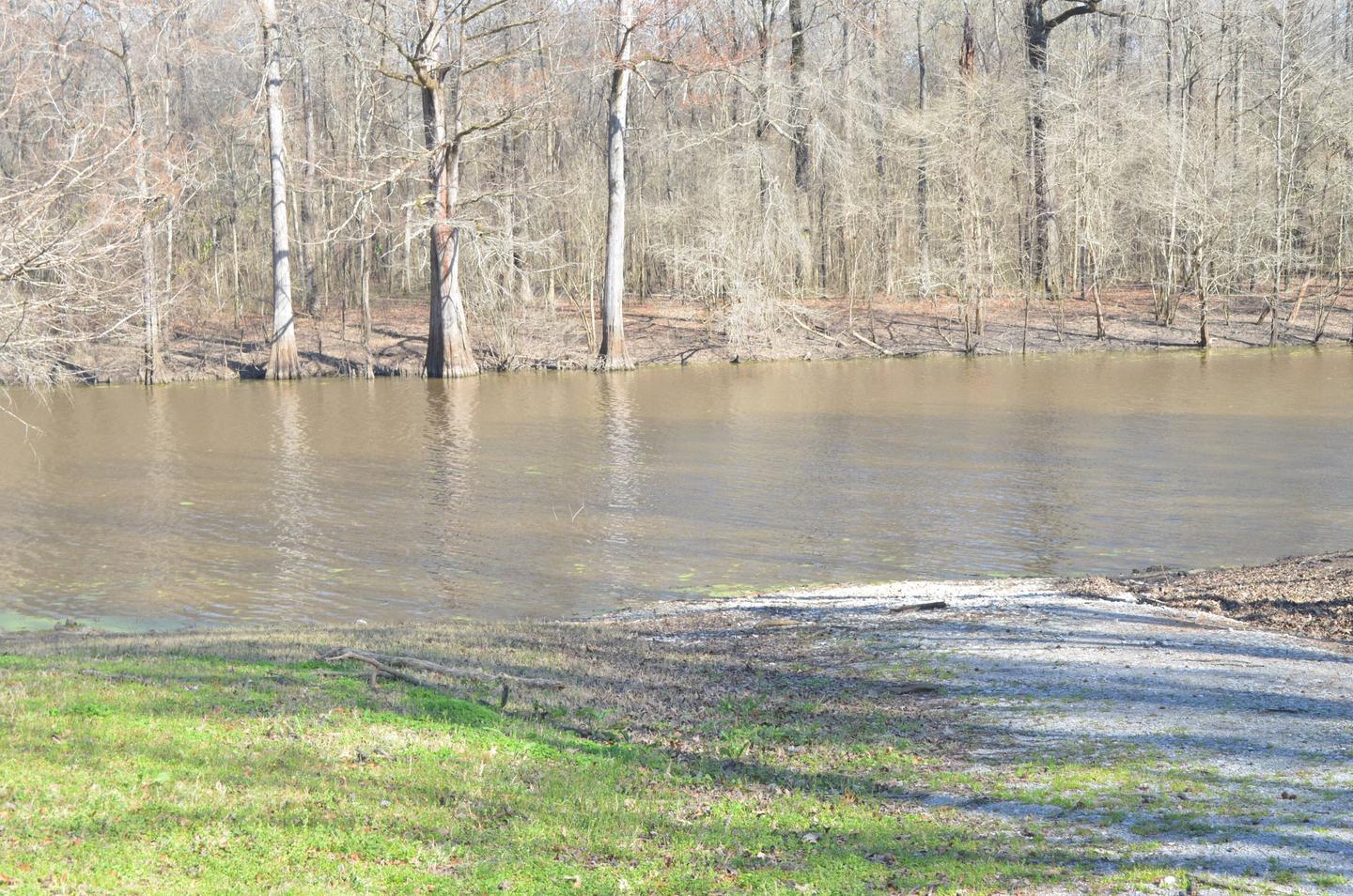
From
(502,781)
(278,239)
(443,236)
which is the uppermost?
(278,239)

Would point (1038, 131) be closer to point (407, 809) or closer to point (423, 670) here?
point (423, 670)

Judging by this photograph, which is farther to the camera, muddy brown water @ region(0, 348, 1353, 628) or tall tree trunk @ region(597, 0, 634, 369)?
tall tree trunk @ region(597, 0, 634, 369)

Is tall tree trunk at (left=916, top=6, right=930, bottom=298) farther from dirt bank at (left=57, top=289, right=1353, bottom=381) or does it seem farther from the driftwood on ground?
the driftwood on ground

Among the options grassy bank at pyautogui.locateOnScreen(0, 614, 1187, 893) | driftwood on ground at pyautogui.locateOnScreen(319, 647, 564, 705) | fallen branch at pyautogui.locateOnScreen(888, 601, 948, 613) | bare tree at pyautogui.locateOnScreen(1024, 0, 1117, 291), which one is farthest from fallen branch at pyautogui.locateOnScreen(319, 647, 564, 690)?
bare tree at pyautogui.locateOnScreen(1024, 0, 1117, 291)

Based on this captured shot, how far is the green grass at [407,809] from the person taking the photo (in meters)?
5.23

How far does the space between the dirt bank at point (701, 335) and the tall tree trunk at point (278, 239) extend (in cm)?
99

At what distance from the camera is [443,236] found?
35094mm

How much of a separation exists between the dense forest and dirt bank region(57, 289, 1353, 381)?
0.40 m

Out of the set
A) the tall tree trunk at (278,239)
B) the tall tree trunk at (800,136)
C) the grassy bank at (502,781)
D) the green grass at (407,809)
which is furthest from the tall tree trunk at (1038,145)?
the green grass at (407,809)

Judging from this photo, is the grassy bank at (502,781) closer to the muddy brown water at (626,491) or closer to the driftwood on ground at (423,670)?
the driftwood on ground at (423,670)

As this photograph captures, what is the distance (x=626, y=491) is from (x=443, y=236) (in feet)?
58.9

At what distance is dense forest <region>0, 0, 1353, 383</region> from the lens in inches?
1403

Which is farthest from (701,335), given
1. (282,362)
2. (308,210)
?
(308,210)

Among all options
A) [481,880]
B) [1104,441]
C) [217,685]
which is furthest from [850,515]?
[481,880]
